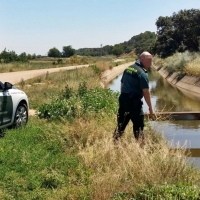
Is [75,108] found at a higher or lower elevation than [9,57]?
lower

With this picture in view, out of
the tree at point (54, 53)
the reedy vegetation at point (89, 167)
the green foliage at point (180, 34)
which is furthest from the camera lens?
the tree at point (54, 53)

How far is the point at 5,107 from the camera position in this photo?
9.20 meters

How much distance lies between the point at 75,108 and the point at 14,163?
387cm

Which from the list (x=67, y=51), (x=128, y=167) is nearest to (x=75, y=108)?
(x=128, y=167)

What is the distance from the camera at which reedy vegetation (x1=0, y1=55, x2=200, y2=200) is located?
5.20 meters

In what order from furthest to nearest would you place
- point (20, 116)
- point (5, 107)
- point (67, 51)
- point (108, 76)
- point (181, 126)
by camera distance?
point (67, 51)
point (108, 76)
point (181, 126)
point (20, 116)
point (5, 107)

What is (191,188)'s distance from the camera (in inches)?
195

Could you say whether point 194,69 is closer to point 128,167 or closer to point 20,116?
point 20,116

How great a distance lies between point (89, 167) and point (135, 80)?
2.11 m

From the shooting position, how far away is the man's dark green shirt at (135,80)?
24.9ft

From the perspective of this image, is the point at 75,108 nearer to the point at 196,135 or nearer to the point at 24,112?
the point at 24,112

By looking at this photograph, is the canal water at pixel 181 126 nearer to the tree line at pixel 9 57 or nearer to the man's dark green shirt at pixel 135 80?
the man's dark green shirt at pixel 135 80

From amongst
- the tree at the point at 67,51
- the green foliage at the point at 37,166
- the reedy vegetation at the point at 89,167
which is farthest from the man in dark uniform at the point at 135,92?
the tree at the point at 67,51

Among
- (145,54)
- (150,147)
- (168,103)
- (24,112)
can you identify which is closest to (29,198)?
(150,147)
